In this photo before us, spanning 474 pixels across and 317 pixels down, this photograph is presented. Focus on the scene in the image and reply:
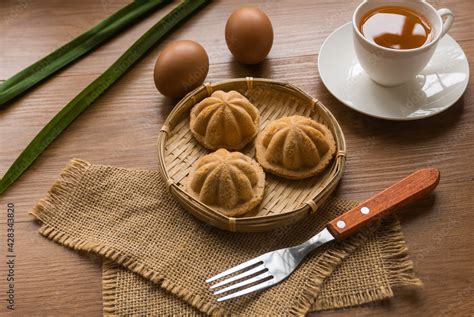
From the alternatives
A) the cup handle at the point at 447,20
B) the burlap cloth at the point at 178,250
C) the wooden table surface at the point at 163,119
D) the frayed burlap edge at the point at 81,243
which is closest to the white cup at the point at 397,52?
the cup handle at the point at 447,20

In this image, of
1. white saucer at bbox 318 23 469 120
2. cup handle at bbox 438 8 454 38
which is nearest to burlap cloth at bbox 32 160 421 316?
white saucer at bbox 318 23 469 120

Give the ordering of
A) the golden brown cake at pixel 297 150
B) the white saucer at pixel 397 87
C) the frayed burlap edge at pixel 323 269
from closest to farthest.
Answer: the frayed burlap edge at pixel 323 269 → the golden brown cake at pixel 297 150 → the white saucer at pixel 397 87

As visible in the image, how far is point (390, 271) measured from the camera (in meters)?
1.03

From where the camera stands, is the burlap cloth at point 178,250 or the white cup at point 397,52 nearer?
the burlap cloth at point 178,250

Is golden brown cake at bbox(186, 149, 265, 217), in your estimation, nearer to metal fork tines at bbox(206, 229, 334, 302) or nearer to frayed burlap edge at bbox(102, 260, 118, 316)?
metal fork tines at bbox(206, 229, 334, 302)

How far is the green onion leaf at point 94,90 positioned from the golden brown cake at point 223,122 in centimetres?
26

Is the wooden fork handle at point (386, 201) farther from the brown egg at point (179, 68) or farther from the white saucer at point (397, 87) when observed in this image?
the brown egg at point (179, 68)

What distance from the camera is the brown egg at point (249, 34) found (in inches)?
51.6

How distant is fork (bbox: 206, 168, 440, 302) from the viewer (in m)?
1.01

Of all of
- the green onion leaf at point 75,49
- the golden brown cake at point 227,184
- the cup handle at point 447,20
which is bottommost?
the golden brown cake at point 227,184

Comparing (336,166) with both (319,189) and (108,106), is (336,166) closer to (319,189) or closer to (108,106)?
(319,189)

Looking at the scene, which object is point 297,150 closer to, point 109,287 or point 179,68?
point 179,68

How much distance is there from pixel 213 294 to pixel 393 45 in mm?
654

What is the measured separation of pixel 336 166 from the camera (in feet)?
3.70
